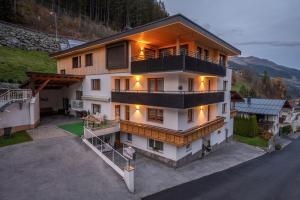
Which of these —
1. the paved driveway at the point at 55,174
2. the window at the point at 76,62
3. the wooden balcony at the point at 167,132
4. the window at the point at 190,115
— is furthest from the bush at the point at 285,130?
the window at the point at 76,62

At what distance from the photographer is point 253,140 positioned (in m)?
28.2

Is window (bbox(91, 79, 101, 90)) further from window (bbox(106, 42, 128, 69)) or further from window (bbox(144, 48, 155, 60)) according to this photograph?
window (bbox(144, 48, 155, 60))

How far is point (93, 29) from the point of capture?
2339 inches

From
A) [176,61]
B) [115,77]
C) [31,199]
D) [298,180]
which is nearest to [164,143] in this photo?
[176,61]

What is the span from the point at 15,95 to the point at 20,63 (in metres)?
18.6

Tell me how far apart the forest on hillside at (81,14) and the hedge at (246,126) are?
46131mm

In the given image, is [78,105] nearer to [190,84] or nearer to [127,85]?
[127,85]

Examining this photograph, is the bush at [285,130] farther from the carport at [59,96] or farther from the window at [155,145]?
the carport at [59,96]

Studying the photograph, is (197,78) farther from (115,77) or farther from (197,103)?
(115,77)

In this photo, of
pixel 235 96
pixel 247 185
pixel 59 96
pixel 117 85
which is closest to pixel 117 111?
pixel 117 85

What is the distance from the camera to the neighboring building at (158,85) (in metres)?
15.7

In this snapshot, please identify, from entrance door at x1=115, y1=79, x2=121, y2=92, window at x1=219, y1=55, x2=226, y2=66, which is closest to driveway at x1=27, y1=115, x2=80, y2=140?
entrance door at x1=115, y1=79, x2=121, y2=92

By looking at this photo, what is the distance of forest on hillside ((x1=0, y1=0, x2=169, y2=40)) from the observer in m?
45.9

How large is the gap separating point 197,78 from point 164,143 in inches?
302
